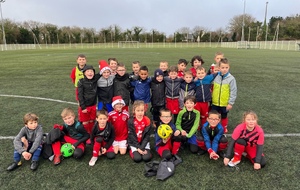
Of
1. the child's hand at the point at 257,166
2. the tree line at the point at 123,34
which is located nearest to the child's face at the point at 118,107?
the child's hand at the point at 257,166

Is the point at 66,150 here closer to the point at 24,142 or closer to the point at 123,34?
the point at 24,142

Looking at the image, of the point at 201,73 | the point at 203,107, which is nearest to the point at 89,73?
the point at 201,73

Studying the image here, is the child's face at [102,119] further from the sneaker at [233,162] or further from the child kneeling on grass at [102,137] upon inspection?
the sneaker at [233,162]

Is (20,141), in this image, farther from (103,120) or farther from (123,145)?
(123,145)

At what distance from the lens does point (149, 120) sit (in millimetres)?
4176

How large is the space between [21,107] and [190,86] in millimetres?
4889

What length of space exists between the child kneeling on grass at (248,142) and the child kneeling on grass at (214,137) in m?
0.27

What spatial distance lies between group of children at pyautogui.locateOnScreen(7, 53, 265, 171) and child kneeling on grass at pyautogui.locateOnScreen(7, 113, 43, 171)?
15 mm

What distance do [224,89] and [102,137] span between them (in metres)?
2.48

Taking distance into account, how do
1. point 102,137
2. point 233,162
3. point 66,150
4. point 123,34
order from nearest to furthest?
point 233,162
point 66,150
point 102,137
point 123,34

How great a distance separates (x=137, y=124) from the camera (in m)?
4.06

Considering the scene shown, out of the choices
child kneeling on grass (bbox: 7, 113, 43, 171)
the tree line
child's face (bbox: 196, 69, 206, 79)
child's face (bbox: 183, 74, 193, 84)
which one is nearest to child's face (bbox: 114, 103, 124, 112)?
child kneeling on grass (bbox: 7, 113, 43, 171)

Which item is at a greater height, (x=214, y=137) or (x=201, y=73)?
(x=201, y=73)

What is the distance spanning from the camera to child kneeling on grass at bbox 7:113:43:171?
11.7 feet
